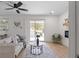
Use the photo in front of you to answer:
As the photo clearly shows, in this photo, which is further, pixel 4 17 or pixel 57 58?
pixel 4 17

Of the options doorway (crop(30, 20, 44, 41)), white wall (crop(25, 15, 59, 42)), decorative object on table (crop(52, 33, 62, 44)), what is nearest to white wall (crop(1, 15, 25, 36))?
doorway (crop(30, 20, 44, 41))

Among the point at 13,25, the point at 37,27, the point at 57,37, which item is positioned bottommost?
the point at 57,37

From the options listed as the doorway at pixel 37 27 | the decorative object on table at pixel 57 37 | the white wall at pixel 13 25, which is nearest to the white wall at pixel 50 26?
the doorway at pixel 37 27

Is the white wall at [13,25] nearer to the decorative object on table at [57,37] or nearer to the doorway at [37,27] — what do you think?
the doorway at [37,27]

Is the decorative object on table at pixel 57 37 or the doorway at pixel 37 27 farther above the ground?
the doorway at pixel 37 27

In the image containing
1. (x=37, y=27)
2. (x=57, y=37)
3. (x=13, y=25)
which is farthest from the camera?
(x=37, y=27)

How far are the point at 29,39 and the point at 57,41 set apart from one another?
97.2 inches

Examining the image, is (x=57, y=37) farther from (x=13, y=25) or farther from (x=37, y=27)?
(x=13, y=25)

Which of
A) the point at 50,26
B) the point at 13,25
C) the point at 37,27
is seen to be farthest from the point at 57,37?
the point at 13,25

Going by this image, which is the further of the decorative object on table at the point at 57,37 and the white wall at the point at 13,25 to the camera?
the decorative object on table at the point at 57,37

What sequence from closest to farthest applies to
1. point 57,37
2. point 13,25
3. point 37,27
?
point 13,25 → point 57,37 → point 37,27

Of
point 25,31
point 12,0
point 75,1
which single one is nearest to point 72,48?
point 75,1

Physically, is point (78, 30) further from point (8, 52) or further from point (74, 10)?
point (8, 52)

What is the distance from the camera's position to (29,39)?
10531 millimetres
